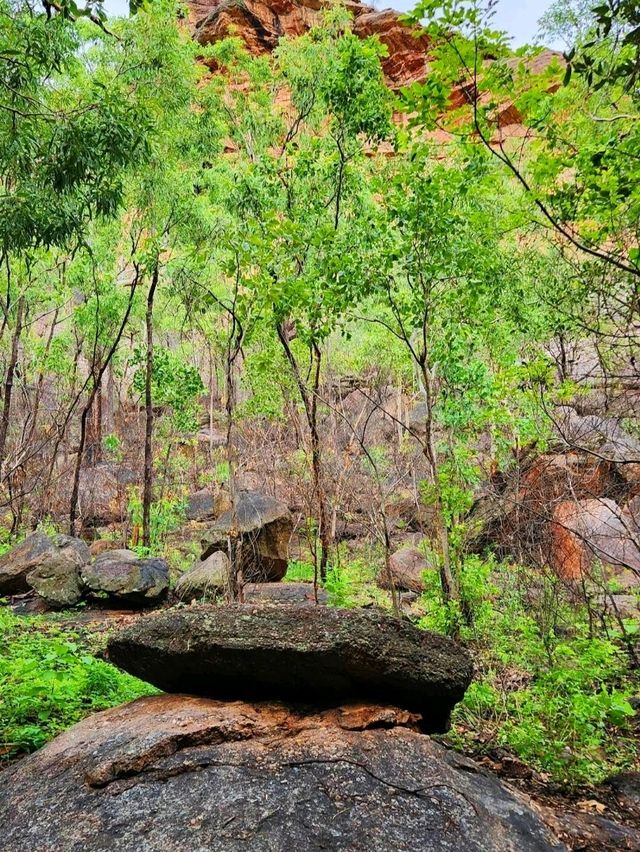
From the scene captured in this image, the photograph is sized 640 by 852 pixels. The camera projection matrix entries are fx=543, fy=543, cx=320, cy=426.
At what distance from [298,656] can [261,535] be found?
8.02m

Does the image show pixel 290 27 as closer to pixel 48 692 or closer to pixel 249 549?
pixel 249 549

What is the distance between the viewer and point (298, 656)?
11.7ft

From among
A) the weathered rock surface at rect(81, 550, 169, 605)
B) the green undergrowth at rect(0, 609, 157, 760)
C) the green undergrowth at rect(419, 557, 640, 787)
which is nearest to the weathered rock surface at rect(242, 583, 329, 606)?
the weathered rock surface at rect(81, 550, 169, 605)

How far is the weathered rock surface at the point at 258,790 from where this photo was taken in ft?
8.95

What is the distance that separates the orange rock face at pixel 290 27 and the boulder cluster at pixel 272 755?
42.8m


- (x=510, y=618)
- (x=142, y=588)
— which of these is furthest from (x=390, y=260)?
(x=142, y=588)

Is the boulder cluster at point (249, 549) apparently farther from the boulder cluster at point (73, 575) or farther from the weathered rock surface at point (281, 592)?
the boulder cluster at point (73, 575)

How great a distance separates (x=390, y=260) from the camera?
21.3 ft

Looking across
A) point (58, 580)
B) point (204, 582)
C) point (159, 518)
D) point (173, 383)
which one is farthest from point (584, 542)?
point (173, 383)

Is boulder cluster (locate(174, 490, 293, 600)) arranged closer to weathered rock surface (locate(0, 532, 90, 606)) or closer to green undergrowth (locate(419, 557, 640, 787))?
weathered rock surface (locate(0, 532, 90, 606))

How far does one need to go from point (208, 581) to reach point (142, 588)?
1.18m

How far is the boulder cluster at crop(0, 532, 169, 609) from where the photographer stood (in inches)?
387

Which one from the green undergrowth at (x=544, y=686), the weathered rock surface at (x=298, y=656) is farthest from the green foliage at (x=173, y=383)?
the weathered rock surface at (x=298, y=656)

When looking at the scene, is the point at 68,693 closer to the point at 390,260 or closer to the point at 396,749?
the point at 396,749
